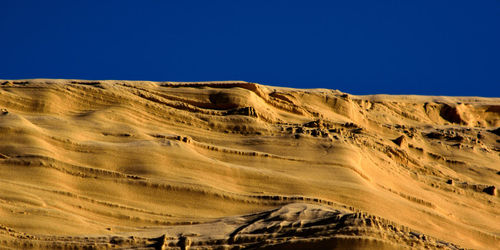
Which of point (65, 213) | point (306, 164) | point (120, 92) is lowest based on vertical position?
point (65, 213)

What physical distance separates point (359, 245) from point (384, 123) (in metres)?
7.99

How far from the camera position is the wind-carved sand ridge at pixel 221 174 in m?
9.52

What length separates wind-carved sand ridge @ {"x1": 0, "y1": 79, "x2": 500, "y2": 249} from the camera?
9.52m

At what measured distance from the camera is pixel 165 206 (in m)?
10.8

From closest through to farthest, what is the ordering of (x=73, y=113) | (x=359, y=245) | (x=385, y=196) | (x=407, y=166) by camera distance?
(x=359, y=245)
(x=385, y=196)
(x=73, y=113)
(x=407, y=166)

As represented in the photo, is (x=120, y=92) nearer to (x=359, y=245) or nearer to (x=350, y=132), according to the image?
(x=350, y=132)

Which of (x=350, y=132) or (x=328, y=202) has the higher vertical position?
(x=350, y=132)

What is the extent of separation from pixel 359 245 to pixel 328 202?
7.96 feet

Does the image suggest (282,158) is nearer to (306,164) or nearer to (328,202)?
(306,164)

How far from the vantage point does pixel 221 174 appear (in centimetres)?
1165

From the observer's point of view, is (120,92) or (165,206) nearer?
(165,206)

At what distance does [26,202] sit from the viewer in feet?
33.4

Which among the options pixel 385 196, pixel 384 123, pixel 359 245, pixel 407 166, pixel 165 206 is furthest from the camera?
pixel 384 123

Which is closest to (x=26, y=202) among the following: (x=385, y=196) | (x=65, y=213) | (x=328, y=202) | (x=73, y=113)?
(x=65, y=213)
